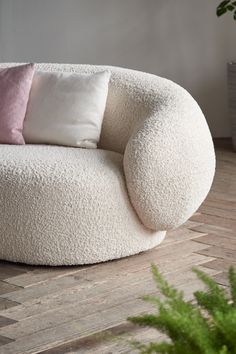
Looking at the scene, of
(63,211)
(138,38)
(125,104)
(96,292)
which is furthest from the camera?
(138,38)

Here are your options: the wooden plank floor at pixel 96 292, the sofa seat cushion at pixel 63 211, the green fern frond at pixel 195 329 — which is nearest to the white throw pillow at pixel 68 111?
the sofa seat cushion at pixel 63 211

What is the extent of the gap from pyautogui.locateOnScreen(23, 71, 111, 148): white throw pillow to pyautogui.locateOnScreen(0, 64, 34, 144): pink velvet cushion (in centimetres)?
4

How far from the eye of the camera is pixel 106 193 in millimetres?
3227

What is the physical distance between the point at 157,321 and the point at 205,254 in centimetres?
260

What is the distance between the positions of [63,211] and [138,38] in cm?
268

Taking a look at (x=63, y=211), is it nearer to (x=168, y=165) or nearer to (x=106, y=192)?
(x=106, y=192)

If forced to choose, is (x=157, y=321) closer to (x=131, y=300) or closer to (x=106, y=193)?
(x=131, y=300)

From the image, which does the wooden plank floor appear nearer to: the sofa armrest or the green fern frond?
the sofa armrest

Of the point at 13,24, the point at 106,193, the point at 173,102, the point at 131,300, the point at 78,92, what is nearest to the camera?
the point at 131,300

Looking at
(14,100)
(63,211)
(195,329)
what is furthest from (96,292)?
(195,329)

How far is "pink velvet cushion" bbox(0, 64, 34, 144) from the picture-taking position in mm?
3678

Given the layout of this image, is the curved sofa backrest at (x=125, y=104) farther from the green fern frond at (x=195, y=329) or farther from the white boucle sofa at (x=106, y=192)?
the green fern frond at (x=195, y=329)

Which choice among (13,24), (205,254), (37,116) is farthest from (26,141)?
(13,24)

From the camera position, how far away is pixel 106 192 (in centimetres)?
323
